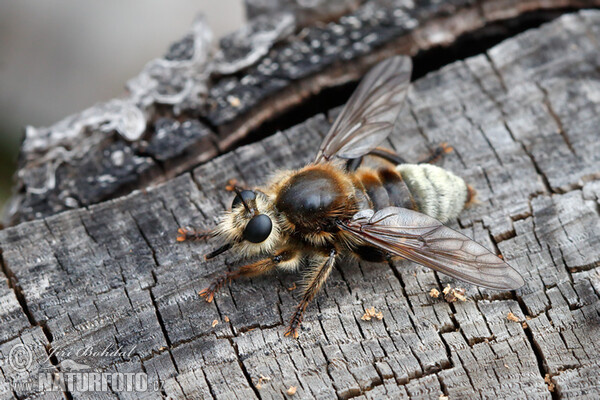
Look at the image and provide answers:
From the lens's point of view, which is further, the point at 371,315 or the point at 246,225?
the point at 246,225

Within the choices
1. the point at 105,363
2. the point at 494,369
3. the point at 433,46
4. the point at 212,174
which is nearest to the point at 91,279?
the point at 105,363

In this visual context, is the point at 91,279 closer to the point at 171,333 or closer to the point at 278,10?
the point at 171,333

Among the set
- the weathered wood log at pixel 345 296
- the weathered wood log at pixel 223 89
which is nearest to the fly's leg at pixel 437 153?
the weathered wood log at pixel 345 296

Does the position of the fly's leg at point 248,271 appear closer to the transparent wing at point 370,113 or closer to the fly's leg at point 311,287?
the fly's leg at point 311,287

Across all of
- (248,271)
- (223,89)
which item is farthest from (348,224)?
(223,89)

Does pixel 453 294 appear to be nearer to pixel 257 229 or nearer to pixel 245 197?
pixel 257 229

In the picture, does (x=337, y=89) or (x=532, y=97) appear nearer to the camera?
(x=532, y=97)

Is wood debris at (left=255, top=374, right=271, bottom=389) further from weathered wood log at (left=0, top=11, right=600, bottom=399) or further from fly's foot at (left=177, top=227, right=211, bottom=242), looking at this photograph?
fly's foot at (left=177, top=227, right=211, bottom=242)
